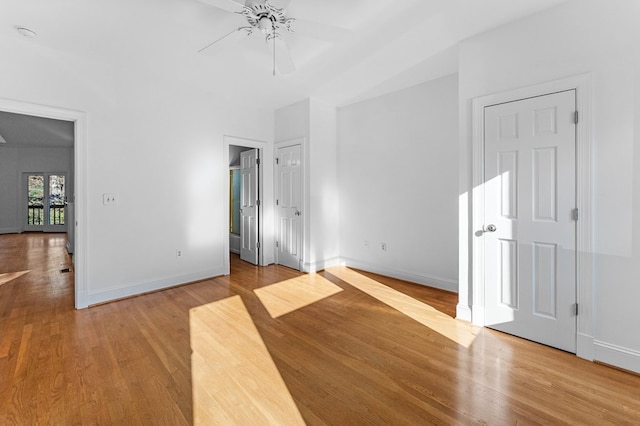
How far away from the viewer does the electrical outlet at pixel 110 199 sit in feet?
11.3

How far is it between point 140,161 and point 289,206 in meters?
2.27

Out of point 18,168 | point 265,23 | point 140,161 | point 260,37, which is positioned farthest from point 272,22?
point 18,168

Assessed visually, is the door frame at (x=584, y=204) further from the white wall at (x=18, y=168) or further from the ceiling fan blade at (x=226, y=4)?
the white wall at (x=18, y=168)

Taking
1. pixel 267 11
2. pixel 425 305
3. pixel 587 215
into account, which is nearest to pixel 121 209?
pixel 267 11

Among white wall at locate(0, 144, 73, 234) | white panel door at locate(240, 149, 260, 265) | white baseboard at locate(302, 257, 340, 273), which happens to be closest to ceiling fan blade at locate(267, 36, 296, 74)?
white panel door at locate(240, 149, 260, 265)

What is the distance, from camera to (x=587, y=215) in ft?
7.32

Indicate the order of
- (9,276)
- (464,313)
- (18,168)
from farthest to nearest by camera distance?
(18,168) → (9,276) → (464,313)

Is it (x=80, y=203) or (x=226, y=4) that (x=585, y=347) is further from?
(x=80, y=203)

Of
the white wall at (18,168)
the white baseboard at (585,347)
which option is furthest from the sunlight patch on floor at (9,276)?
the white baseboard at (585,347)

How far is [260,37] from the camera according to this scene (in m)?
3.10

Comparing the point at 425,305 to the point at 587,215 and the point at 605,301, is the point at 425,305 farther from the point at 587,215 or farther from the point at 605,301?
the point at 587,215

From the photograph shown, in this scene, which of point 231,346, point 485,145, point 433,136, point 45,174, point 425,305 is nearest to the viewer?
point 231,346

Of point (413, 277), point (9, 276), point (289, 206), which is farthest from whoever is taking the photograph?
point (289, 206)

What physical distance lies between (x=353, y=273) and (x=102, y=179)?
11.7 ft
